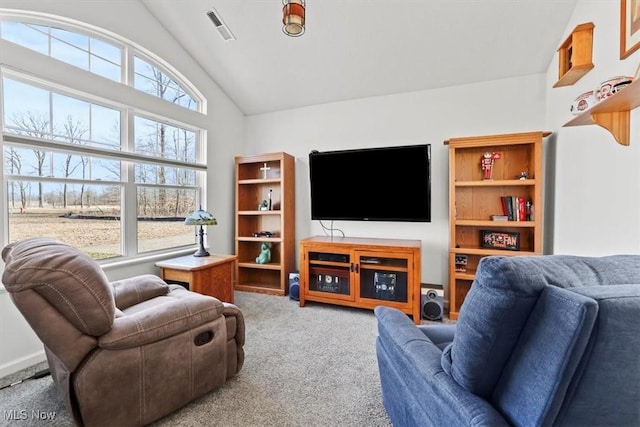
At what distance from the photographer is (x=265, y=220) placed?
4121mm

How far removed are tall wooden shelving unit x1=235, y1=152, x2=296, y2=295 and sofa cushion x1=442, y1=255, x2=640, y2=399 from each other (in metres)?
Answer: 2.98

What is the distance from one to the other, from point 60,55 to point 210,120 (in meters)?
1.56

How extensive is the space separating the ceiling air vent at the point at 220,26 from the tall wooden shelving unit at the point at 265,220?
138 cm

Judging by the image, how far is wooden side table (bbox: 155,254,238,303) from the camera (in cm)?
270

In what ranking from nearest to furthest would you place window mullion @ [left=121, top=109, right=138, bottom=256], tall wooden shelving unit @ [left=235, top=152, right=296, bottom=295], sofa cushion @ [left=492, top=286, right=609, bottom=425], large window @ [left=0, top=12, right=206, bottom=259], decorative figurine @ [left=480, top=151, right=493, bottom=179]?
sofa cushion @ [left=492, top=286, right=609, bottom=425] < large window @ [left=0, top=12, right=206, bottom=259] < window mullion @ [left=121, top=109, right=138, bottom=256] < decorative figurine @ [left=480, top=151, right=493, bottom=179] < tall wooden shelving unit @ [left=235, top=152, right=296, bottom=295]

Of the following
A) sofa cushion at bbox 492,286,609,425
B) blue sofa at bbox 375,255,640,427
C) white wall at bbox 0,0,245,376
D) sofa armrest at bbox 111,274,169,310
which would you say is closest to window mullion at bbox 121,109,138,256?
white wall at bbox 0,0,245,376

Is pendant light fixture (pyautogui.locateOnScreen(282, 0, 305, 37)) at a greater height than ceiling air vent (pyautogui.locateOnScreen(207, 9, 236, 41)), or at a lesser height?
lesser

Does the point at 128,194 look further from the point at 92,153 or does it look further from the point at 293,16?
the point at 293,16

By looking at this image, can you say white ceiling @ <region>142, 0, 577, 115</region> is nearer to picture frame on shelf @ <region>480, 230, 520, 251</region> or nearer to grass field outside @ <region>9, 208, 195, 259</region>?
picture frame on shelf @ <region>480, 230, 520, 251</region>

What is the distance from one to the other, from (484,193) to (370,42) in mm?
2038

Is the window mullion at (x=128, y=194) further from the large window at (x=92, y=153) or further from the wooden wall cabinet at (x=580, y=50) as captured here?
the wooden wall cabinet at (x=580, y=50)

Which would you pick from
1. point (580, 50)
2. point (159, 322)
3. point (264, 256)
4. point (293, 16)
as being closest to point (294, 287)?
point (264, 256)

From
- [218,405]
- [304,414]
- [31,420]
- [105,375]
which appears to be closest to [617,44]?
[304,414]

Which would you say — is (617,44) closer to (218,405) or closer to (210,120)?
(218,405)
